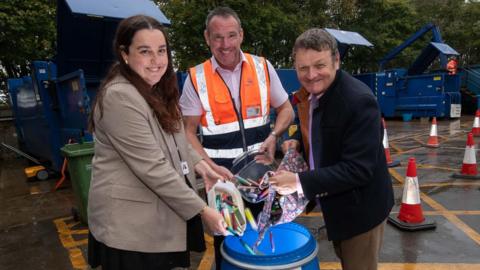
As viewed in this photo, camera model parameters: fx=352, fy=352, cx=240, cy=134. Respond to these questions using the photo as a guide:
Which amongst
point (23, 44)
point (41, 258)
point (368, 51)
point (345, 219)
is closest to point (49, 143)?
point (41, 258)

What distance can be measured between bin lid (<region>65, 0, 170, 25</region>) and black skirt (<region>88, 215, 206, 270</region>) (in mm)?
3746

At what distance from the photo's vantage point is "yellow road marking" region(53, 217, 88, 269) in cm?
330

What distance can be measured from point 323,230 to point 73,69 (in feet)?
15.1

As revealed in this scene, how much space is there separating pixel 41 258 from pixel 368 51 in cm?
1978

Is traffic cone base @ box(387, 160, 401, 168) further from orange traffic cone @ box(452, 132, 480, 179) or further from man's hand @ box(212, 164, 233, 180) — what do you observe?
man's hand @ box(212, 164, 233, 180)

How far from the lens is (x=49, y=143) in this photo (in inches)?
241

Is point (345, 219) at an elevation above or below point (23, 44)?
below

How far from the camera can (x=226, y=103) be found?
2223 mm

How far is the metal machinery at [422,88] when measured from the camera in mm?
12320

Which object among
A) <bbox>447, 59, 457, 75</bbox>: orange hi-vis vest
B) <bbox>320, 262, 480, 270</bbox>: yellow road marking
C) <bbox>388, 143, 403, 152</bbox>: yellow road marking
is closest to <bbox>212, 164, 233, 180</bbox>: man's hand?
<bbox>320, 262, 480, 270</bbox>: yellow road marking

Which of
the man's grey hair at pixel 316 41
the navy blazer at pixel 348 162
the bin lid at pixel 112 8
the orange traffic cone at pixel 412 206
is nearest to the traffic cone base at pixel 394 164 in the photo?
the orange traffic cone at pixel 412 206

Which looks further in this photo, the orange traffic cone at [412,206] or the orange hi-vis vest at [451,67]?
the orange hi-vis vest at [451,67]

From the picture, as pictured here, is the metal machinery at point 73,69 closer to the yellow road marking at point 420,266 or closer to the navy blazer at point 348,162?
the yellow road marking at point 420,266

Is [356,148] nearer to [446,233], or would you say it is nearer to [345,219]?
[345,219]
